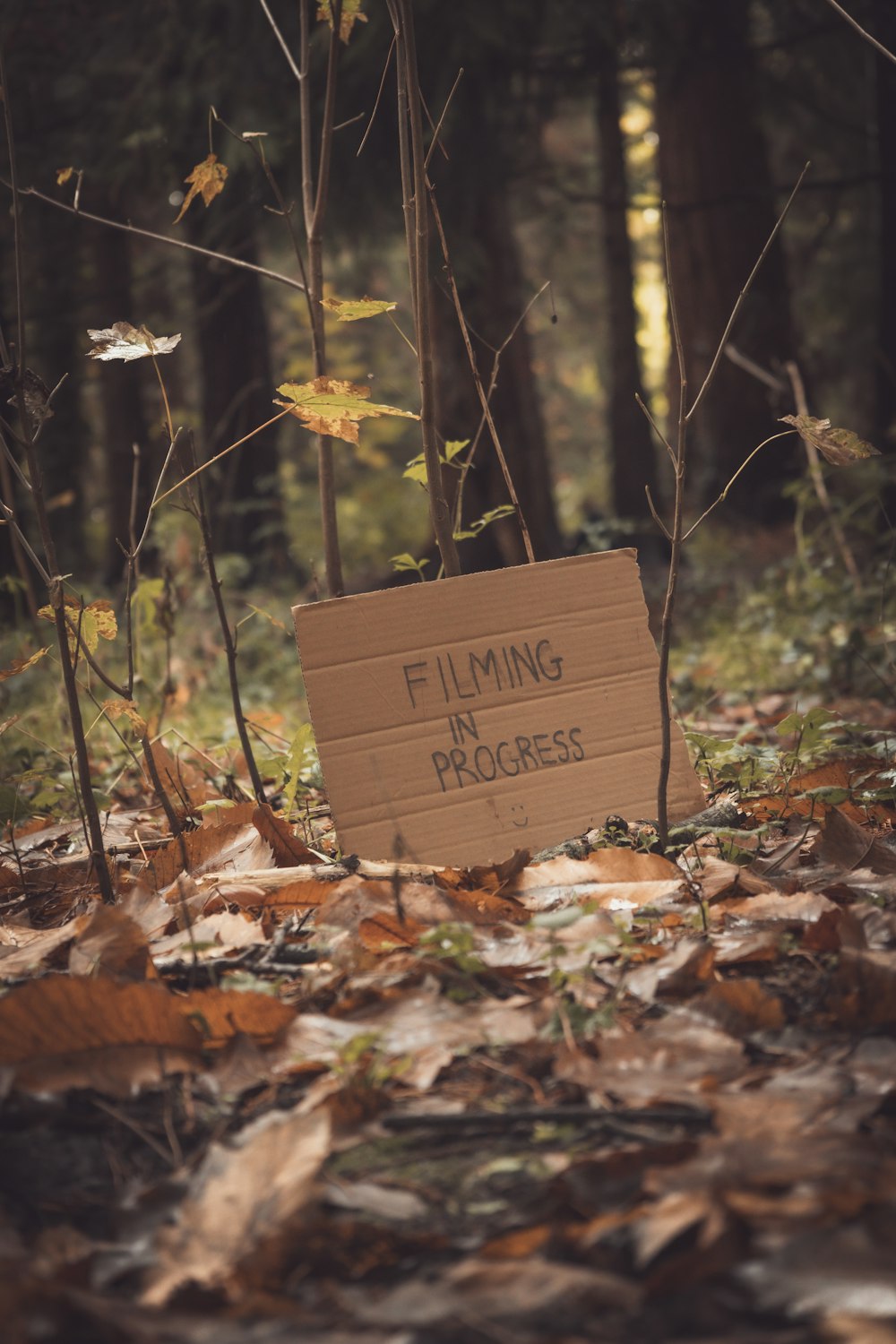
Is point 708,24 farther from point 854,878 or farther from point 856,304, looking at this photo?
point 854,878

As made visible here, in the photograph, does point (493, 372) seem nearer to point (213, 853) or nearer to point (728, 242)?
point (213, 853)

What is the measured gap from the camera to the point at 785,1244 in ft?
2.97

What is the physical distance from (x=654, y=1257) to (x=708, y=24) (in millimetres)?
8270

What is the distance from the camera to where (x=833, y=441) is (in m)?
1.73

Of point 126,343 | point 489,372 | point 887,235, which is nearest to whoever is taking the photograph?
point 126,343

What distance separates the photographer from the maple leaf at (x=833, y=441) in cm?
170

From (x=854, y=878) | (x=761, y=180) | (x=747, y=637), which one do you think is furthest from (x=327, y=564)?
(x=761, y=180)

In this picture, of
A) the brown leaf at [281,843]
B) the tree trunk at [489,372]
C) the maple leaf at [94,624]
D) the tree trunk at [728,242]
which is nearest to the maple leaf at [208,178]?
the maple leaf at [94,624]

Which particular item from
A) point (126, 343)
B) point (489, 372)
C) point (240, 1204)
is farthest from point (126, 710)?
point (489, 372)

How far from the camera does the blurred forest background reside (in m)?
6.19

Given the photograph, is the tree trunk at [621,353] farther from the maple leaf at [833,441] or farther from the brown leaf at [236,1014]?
the brown leaf at [236,1014]

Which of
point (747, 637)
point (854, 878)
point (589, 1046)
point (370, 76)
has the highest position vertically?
point (370, 76)

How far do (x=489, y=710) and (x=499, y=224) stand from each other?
5.52 m

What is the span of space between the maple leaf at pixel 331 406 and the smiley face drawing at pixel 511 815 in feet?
2.38
